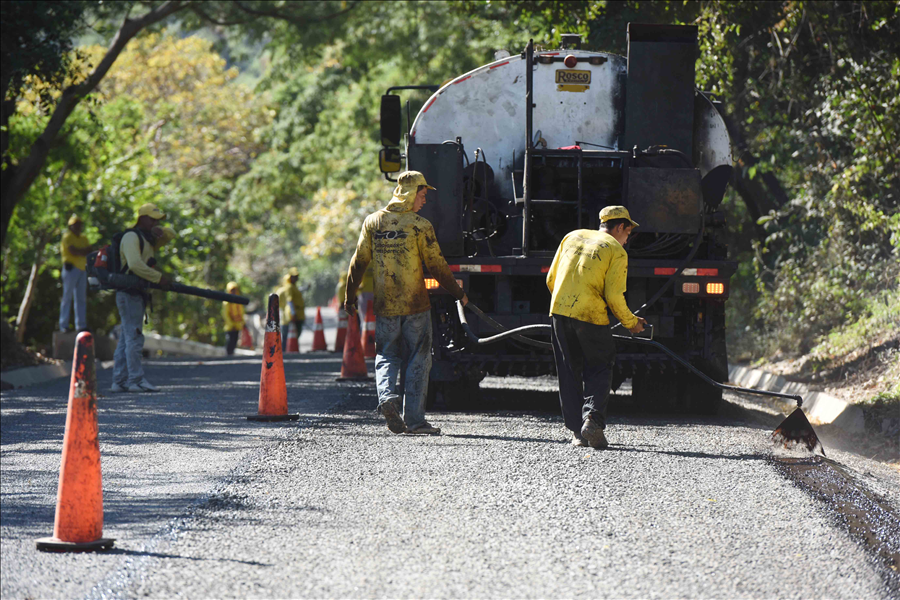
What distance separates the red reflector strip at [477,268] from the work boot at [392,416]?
1.48m

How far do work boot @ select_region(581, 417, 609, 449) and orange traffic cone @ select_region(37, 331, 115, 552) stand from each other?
344cm

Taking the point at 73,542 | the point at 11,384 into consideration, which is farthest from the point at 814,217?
the point at 73,542

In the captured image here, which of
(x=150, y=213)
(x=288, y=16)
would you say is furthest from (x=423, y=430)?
(x=288, y=16)

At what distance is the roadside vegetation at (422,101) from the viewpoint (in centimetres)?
1246

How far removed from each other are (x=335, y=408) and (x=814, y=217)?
26.2 feet

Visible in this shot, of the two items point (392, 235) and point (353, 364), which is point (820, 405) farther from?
point (353, 364)

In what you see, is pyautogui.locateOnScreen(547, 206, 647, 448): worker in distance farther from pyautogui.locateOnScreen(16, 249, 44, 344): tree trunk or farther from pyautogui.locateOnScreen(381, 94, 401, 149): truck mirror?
pyautogui.locateOnScreen(16, 249, 44, 344): tree trunk

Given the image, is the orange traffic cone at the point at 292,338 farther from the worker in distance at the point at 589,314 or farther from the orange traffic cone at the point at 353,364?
the worker in distance at the point at 589,314

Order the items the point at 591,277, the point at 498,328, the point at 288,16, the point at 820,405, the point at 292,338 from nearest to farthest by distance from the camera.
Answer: the point at 591,277 < the point at 498,328 < the point at 820,405 < the point at 288,16 < the point at 292,338

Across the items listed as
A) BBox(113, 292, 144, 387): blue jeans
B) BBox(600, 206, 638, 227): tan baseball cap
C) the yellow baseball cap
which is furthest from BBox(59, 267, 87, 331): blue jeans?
BBox(600, 206, 638, 227): tan baseball cap

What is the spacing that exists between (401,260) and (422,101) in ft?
42.5

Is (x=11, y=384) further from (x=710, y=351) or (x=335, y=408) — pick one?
A: (x=710, y=351)

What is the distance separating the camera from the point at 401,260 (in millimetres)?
7809

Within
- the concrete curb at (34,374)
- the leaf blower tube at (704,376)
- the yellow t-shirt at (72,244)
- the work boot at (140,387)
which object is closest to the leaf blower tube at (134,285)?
the work boot at (140,387)
